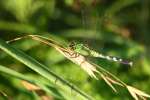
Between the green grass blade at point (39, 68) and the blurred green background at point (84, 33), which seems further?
the blurred green background at point (84, 33)

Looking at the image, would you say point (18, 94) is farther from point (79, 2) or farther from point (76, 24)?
point (76, 24)

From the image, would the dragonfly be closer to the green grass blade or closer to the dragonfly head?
the dragonfly head

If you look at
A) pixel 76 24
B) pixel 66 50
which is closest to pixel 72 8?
pixel 76 24

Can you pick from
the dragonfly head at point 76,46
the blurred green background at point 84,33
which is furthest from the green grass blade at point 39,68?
the blurred green background at point 84,33

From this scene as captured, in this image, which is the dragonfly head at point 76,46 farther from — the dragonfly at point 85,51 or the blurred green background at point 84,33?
the blurred green background at point 84,33

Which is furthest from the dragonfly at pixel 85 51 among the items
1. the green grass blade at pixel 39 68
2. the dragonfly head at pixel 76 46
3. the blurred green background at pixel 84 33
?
the blurred green background at pixel 84 33

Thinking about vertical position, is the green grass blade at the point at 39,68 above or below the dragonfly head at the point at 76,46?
below

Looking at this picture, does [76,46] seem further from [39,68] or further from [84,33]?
[84,33]

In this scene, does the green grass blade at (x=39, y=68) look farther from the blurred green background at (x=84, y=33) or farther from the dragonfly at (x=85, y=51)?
the blurred green background at (x=84, y=33)

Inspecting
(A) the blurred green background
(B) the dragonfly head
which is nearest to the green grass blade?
(B) the dragonfly head
